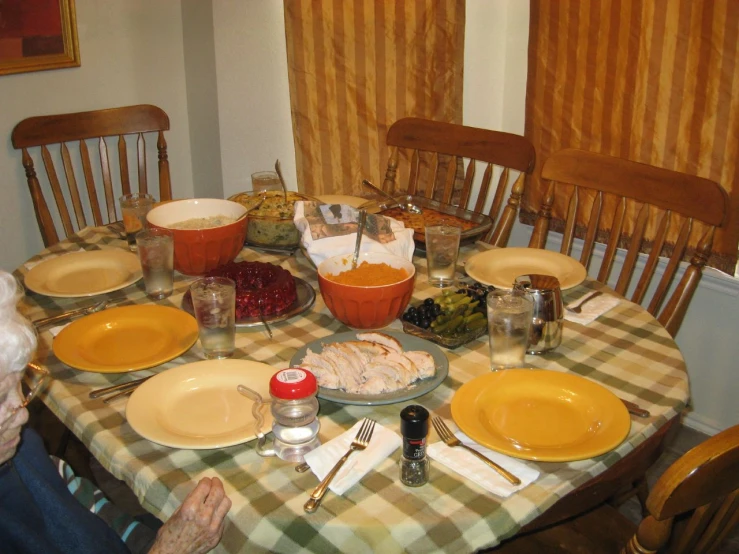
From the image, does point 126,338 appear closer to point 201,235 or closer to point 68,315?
point 68,315

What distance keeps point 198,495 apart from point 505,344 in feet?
2.14

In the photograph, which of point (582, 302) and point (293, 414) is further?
point (582, 302)

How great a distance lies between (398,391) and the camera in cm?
138

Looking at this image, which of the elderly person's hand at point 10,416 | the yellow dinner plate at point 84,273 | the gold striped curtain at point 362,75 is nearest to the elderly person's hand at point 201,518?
the elderly person's hand at point 10,416

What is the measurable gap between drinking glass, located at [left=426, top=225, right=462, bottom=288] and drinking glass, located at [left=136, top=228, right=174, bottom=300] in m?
0.61

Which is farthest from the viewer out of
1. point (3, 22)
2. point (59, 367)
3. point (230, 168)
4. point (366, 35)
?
point (230, 168)

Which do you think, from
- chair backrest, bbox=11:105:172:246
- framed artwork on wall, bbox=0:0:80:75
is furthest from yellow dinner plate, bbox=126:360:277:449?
framed artwork on wall, bbox=0:0:80:75

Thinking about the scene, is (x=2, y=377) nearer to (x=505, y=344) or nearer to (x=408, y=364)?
(x=408, y=364)

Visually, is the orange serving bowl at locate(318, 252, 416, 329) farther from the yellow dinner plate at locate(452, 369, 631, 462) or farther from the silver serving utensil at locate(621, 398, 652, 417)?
the silver serving utensil at locate(621, 398, 652, 417)

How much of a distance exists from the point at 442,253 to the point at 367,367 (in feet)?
1.79

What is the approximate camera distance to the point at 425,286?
1.90 meters

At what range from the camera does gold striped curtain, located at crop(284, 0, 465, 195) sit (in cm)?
293

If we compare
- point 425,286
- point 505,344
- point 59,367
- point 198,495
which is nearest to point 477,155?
point 425,286

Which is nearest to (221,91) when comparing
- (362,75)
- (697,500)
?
(362,75)
